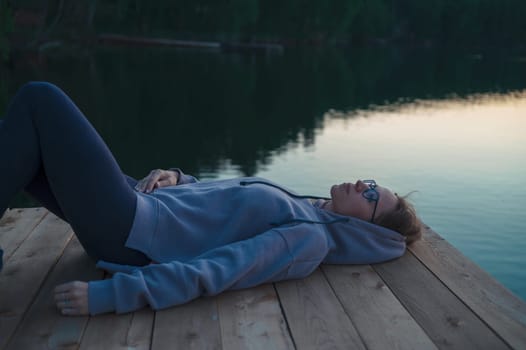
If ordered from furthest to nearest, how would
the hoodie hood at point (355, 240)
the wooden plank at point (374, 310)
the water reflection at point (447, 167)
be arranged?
the water reflection at point (447, 167) < the hoodie hood at point (355, 240) < the wooden plank at point (374, 310)

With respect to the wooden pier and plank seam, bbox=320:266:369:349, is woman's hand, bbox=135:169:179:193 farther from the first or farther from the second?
plank seam, bbox=320:266:369:349

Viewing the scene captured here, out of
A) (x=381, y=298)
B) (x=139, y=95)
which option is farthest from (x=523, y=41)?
(x=381, y=298)

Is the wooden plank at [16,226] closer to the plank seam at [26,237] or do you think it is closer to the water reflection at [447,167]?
the plank seam at [26,237]

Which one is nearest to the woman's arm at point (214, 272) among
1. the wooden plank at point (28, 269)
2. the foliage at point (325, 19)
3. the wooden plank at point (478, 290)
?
the wooden plank at point (28, 269)

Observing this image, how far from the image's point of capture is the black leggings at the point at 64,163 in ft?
6.68

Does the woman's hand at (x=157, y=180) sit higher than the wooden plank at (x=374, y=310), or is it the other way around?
the woman's hand at (x=157, y=180)

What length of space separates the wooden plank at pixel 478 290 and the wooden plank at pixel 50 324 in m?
1.41

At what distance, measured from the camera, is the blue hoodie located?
208 cm

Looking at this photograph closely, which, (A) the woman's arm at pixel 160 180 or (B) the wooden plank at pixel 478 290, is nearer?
(B) the wooden plank at pixel 478 290

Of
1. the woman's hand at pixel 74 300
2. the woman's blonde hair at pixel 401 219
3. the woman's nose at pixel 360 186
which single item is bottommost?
the woman's hand at pixel 74 300

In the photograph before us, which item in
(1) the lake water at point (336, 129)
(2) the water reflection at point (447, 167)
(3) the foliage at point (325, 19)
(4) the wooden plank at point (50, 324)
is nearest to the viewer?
(4) the wooden plank at point (50, 324)

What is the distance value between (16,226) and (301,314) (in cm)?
164

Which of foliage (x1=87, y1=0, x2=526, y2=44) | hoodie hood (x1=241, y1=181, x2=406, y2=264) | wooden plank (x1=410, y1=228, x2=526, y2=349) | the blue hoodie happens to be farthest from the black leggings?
foliage (x1=87, y1=0, x2=526, y2=44)

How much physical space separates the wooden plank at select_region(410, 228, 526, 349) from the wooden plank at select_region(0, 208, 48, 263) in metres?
1.84
